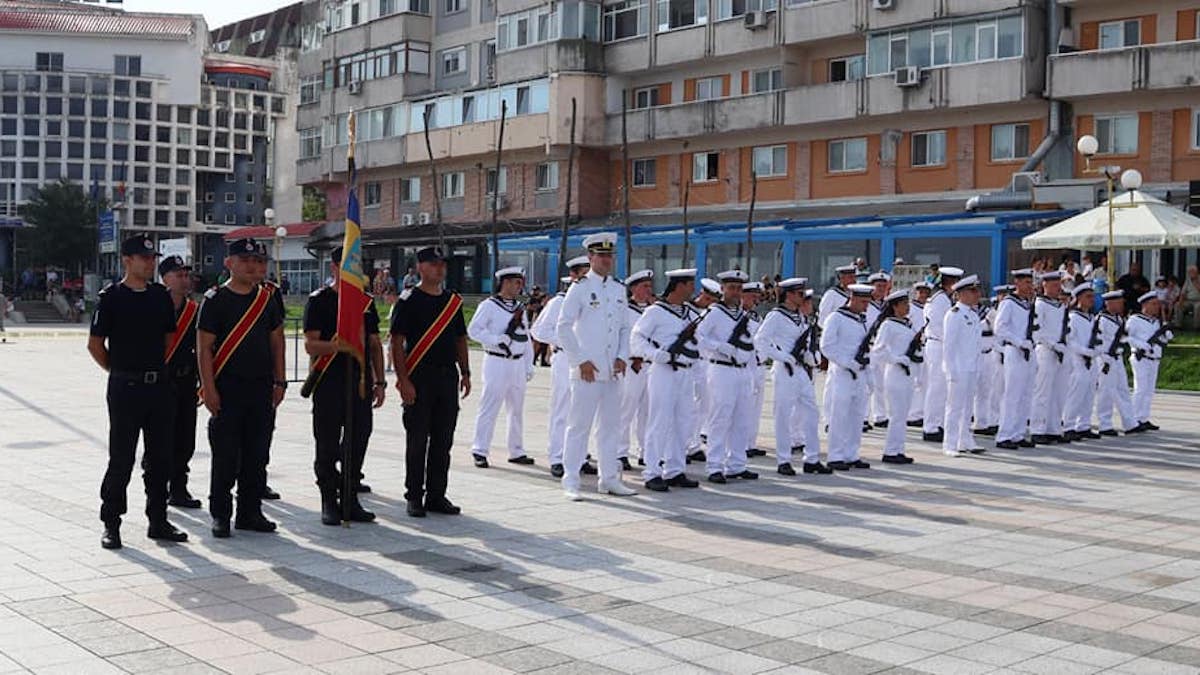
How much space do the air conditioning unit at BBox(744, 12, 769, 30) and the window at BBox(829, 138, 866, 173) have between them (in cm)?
441

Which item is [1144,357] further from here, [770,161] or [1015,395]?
[770,161]

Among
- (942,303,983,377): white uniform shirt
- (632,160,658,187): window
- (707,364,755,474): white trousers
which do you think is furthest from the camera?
(632,160,658,187): window

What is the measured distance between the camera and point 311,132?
222 feet

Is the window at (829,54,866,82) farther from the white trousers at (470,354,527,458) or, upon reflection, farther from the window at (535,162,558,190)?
the white trousers at (470,354,527,458)

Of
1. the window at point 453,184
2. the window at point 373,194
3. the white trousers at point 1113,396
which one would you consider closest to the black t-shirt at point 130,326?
the white trousers at point 1113,396

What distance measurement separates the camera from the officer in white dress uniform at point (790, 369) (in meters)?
14.3

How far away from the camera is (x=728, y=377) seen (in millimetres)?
13680

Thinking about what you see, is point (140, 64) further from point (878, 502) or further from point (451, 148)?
point (878, 502)

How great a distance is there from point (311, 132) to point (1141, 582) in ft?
204

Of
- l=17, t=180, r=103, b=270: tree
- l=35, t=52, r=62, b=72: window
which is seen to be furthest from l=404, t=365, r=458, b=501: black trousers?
l=35, t=52, r=62, b=72: window

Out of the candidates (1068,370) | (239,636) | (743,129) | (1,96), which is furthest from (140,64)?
(239,636)

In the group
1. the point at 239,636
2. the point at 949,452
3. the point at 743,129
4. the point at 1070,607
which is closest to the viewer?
the point at 239,636

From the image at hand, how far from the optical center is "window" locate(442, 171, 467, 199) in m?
57.7

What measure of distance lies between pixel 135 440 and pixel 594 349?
3.99 m
